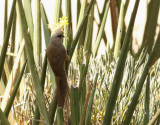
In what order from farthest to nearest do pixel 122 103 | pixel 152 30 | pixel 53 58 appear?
pixel 152 30 < pixel 122 103 < pixel 53 58

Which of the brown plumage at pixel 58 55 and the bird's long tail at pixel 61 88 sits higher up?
the brown plumage at pixel 58 55

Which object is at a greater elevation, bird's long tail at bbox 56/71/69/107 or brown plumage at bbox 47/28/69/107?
brown plumage at bbox 47/28/69/107

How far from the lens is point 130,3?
50.2 inches

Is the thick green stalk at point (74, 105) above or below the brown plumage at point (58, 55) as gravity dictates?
below

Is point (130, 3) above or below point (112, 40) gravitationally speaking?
above

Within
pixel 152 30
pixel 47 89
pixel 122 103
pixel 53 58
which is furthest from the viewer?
pixel 152 30

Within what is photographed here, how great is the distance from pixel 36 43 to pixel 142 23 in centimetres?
70

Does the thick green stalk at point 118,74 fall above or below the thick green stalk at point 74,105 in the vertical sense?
above

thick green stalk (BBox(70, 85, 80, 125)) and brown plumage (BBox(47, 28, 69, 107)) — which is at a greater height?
brown plumage (BBox(47, 28, 69, 107))

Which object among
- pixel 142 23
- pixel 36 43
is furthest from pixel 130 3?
pixel 36 43

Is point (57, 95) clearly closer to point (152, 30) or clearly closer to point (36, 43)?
point (36, 43)

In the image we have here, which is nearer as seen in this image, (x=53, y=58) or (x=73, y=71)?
(x=53, y=58)

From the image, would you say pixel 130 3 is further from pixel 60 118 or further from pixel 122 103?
pixel 60 118

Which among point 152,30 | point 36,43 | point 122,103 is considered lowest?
point 122,103
